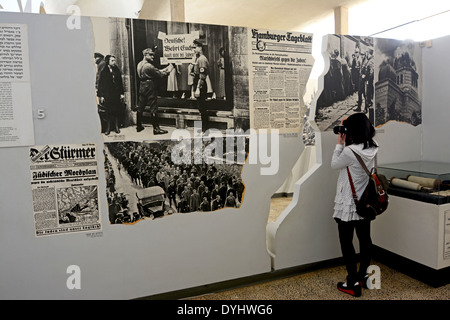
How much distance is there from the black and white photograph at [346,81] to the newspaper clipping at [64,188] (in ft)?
7.23

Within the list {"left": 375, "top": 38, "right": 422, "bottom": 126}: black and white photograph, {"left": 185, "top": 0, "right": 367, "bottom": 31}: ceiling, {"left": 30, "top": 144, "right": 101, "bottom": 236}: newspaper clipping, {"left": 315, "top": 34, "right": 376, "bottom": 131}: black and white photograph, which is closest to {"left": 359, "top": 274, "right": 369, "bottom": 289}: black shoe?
{"left": 315, "top": 34, "right": 376, "bottom": 131}: black and white photograph

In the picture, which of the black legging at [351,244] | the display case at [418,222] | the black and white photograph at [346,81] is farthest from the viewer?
the black and white photograph at [346,81]

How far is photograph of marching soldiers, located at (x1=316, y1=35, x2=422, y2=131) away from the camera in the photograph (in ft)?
10.8

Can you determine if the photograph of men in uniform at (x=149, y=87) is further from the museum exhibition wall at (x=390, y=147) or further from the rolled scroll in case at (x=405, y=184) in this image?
the rolled scroll in case at (x=405, y=184)

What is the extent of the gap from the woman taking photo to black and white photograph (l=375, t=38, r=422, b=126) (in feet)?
3.35

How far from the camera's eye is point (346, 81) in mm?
3377

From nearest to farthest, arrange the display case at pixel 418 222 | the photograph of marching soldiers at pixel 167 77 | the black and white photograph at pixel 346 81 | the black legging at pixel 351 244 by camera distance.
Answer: the photograph of marching soldiers at pixel 167 77 → the black legging at pixel 351 244 → the display case at pixel 418 222 → the black and white photograph at pixel 346 81

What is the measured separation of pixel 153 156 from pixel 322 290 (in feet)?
6.49

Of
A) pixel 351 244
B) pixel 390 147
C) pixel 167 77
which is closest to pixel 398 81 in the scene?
pixel 390 147

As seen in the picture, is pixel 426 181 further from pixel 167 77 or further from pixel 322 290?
pixel 167 77

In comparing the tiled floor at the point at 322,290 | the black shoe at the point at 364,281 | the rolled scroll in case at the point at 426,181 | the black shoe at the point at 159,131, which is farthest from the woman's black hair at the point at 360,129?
the black shoe at the point at 159,131

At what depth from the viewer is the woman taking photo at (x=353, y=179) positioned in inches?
107

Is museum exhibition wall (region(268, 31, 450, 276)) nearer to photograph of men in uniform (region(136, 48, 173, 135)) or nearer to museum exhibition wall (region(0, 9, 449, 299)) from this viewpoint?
museum exhibition wall (region(0, 9, 449, 299))
